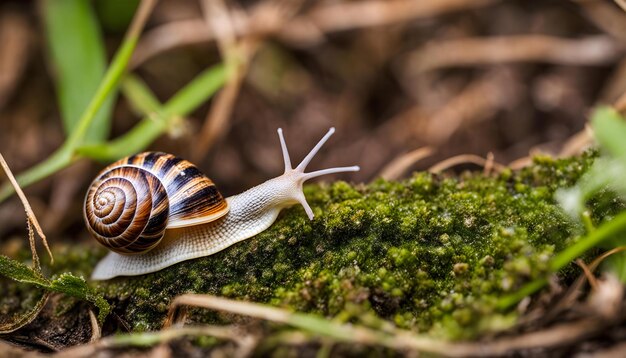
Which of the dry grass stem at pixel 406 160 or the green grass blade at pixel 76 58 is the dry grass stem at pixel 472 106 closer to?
the dry grass stem at pixel 406 160

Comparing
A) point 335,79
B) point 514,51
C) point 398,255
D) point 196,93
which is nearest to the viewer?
point 398,255

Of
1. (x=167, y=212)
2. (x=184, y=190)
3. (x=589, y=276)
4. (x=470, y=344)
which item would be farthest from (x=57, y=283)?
(x=589, y=276)

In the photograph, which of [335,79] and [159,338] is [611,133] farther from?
[335,79]

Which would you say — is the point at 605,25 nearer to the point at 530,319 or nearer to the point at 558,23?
the point at 558,23


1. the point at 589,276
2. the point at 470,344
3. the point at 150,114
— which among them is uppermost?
the point at 150,114

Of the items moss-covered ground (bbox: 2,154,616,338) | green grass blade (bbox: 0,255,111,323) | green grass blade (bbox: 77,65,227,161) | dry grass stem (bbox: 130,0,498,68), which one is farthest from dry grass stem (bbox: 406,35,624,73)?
green grass blade (bbox: 0,255,111,323)

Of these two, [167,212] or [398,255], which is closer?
[398,255]

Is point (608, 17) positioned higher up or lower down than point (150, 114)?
higher up

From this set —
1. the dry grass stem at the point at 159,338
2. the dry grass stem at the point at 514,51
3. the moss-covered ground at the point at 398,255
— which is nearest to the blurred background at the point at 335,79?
the dry grass stem at the point at 514,51
